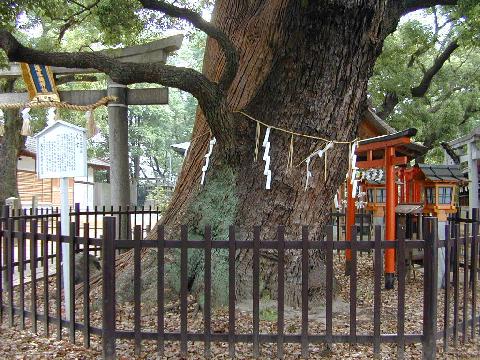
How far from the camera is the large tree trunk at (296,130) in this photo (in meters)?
5.68

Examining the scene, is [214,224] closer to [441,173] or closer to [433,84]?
[441,173]

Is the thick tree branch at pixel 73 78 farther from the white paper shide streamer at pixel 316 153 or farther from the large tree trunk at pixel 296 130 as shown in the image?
the white paper shide streamer at pixel 316 153

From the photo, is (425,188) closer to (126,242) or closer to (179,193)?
(179,193)

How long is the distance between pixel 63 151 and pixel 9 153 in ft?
45.0

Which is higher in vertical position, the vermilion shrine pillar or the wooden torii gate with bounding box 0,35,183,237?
the wooden torii gate with bounding box 0,35,183,237

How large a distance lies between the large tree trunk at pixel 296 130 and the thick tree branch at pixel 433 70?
11306mm

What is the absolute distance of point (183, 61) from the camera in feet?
149

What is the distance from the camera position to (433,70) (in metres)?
16.7

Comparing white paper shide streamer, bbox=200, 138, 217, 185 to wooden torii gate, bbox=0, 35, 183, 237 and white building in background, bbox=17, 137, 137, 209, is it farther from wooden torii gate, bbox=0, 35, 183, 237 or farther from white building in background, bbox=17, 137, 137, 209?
white building in background, bbox=17, 137, 137, 209

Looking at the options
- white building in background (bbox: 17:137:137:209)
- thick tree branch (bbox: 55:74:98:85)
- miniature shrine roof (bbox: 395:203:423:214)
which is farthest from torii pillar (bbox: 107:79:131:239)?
white building in background (bbox: 17:137:137:209)

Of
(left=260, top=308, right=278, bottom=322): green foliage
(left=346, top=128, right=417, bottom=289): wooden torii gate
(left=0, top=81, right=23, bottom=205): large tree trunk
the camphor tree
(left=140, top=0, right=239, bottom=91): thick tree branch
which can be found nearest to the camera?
(left=140, top=0, right=239, bottom=91): thick tree branch

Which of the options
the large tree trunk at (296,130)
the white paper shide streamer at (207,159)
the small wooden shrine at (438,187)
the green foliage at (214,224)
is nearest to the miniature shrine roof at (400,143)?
the small wooden shrine at (438,187)

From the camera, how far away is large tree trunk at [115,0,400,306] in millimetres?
5684

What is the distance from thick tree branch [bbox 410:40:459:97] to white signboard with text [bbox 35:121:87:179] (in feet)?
45.4
